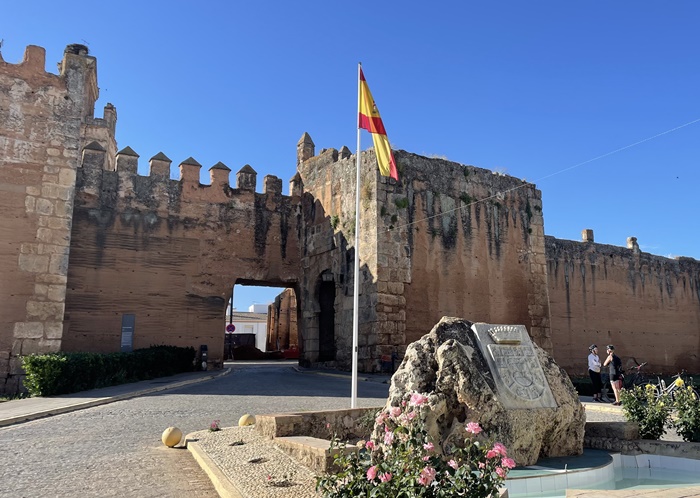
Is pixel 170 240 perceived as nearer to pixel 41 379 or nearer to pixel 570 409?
pixel 41 379

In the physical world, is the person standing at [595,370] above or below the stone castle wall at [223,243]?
below

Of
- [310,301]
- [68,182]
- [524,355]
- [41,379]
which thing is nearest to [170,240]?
[68,182]

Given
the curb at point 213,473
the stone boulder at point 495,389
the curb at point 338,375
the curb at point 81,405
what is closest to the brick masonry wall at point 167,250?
the curb at point 338,375

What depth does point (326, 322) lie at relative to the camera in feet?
64.3

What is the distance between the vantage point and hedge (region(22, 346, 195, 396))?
12.0m

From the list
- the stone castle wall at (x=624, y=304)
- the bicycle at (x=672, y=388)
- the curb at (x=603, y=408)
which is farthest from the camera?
the stone castle wall at (x=624, y=304)

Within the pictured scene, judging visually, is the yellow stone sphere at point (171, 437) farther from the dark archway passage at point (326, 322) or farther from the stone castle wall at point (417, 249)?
the dark archway passage at point (326, 322)

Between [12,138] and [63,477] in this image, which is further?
[12,138]

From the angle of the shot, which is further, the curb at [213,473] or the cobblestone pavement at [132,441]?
the cobblestone pavement at [132,441]

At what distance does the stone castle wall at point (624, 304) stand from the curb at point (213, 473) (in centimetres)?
1928

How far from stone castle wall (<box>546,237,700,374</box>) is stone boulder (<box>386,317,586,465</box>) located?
58.4 feet

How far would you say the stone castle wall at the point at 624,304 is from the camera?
2367 centimetres

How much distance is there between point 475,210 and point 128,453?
14.6 m

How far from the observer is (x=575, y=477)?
5.17m
